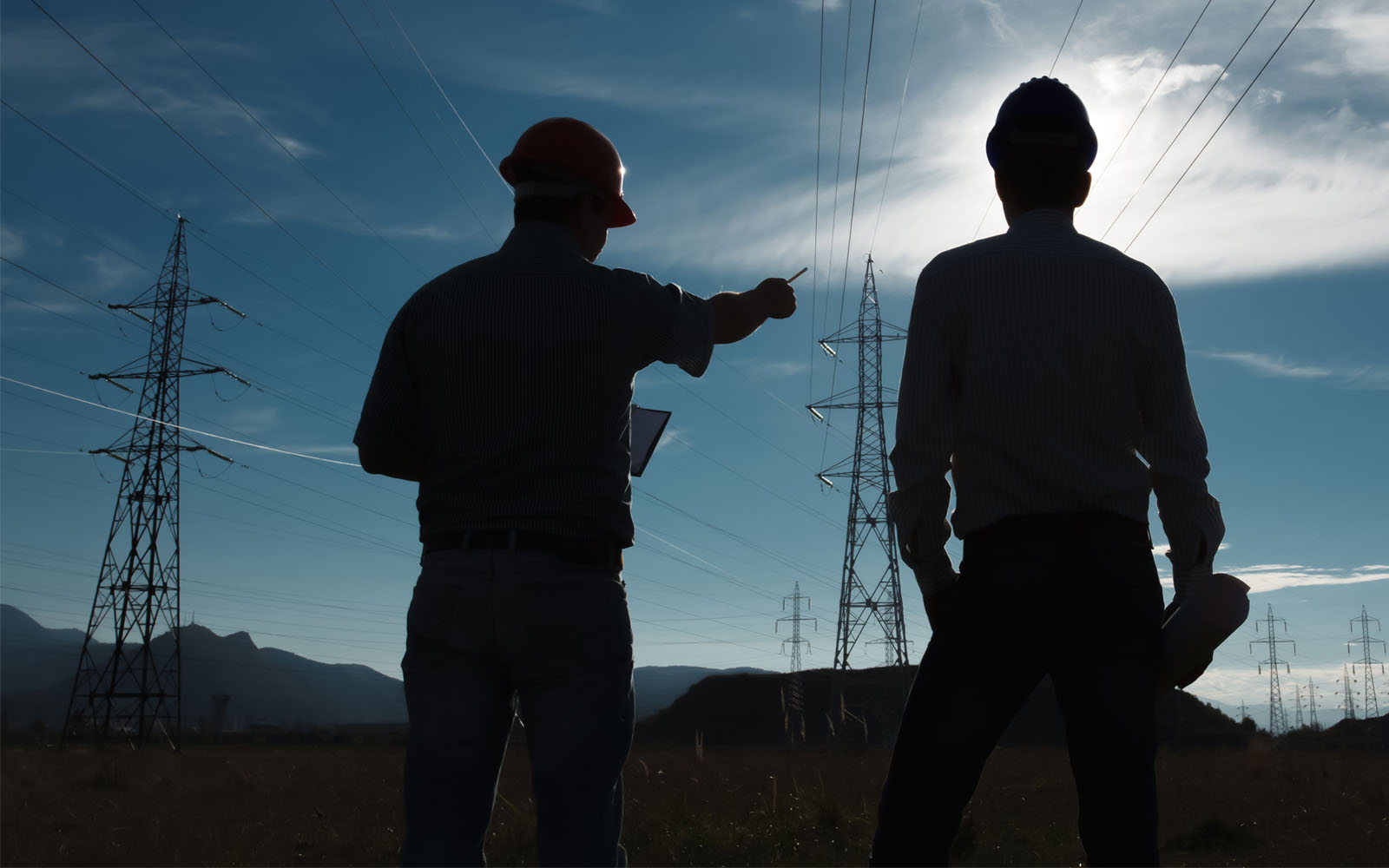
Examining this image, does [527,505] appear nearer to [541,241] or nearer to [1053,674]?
[541,241]

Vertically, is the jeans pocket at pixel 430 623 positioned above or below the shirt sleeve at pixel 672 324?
below

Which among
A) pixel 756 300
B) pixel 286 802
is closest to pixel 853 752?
pixel 286 802

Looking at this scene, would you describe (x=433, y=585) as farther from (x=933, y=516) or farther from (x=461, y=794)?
(x=933, y=516)

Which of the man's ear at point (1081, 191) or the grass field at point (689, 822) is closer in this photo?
the man's ear at point (1081, 191)

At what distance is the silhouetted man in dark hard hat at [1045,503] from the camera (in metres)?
2.11

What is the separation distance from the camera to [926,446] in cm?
229

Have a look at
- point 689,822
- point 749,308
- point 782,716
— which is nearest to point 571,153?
point 749,308

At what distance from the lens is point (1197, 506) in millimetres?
2270

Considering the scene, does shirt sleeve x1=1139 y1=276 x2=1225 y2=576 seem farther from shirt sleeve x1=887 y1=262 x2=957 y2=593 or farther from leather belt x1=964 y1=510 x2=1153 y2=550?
shirt sleeve x1=887 y1=262 x2=957 y2=593

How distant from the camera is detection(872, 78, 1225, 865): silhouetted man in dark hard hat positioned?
211 cm

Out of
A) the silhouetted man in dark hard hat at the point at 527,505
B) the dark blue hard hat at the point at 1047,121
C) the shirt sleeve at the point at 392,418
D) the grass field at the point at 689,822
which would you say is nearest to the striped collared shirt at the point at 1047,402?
the dark blue hard hat at the point at 1047,121

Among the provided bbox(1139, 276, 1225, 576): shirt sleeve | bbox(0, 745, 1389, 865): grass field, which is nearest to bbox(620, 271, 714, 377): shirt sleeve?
bbox(1139, 276, 1225, 576): shirt sleeve

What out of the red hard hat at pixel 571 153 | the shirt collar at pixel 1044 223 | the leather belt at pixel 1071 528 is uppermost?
the red hard hat at pixel 571 153

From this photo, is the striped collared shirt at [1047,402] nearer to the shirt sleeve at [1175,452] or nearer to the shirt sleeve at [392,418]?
the shirt sleeve at [1175,452]
